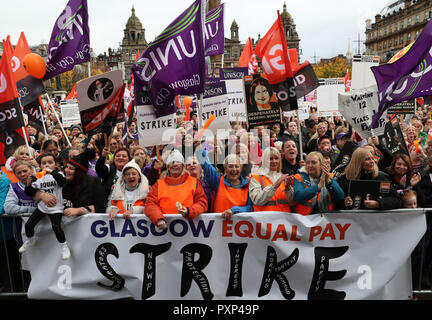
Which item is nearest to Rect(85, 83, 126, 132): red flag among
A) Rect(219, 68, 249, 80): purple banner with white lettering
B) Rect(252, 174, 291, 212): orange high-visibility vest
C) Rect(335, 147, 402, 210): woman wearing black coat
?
Rect(252, 174, 291, 212): orange high-visibility vest

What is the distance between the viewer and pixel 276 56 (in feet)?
20.8

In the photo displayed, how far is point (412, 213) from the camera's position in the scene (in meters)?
4.32

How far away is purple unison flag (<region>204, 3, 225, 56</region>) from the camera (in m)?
9.72

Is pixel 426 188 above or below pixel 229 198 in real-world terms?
below

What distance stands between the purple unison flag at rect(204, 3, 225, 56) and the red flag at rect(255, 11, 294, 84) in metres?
3.27

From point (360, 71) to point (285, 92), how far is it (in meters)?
4.97

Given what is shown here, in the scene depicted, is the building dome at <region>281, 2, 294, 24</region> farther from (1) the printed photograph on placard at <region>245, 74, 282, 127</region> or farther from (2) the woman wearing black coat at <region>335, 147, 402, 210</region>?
(2) the woman wearing black coat at <region>335, 147, 402, 210</region>

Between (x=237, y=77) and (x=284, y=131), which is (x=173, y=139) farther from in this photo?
(x=237, y=77)

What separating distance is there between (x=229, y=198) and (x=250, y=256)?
66 cm

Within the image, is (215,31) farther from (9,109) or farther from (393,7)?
(393,7)

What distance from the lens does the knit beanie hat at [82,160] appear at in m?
4.69

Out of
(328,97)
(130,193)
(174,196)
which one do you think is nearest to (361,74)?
(328,97)
